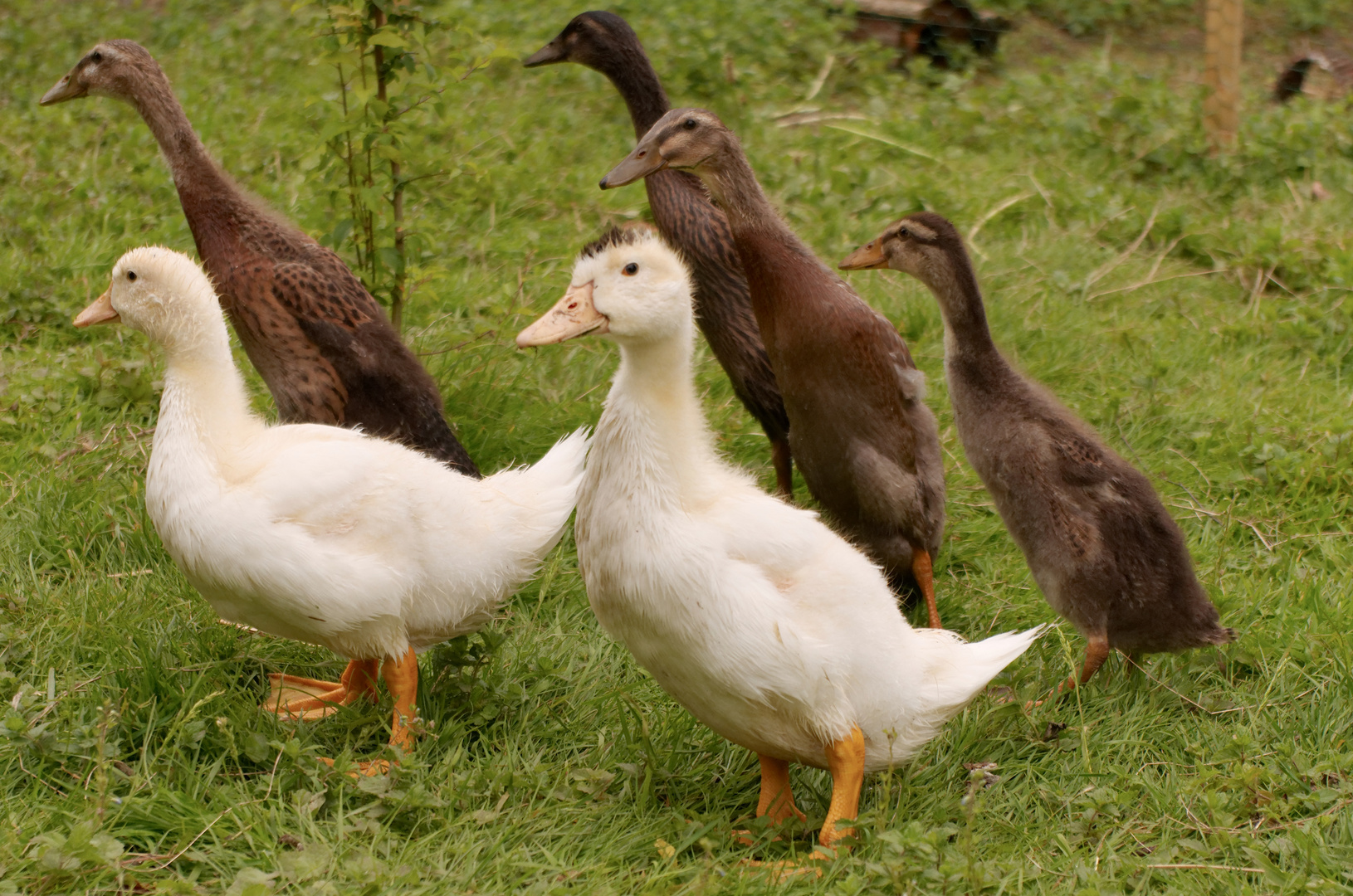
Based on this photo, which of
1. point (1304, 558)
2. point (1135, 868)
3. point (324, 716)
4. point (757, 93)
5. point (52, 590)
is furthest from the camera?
point (757, 93)

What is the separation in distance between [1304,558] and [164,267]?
373 cm

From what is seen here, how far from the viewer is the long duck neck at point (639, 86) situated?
5.27m

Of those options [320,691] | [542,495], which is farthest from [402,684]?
[542,495]

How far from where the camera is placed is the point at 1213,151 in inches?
295

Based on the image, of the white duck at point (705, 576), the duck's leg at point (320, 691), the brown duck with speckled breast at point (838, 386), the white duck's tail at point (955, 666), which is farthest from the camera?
the brown duck with speckled breast at point (838, 386)

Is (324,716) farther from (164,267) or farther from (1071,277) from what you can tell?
(1071,277)

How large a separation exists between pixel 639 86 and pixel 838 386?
1984mm

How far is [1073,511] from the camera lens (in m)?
3.76

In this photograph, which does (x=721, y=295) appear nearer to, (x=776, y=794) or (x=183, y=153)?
(x=183, y=153)

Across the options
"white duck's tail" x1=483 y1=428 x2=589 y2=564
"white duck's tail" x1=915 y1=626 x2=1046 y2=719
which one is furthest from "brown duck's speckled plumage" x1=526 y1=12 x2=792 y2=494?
"white duck's tail" x1=915 y1=626 x2=1046 y2=719

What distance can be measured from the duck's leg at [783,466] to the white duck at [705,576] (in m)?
1.77

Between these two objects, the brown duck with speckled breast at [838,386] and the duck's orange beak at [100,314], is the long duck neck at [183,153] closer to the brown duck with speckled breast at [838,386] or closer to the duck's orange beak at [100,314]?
the duck's orange beak at [100,314]

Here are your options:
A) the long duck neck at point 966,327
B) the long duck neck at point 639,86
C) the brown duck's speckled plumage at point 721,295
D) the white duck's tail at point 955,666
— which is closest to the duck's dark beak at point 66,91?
the long duck neck at point 639,86

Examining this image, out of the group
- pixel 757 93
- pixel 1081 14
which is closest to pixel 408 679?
pixel 757 93
